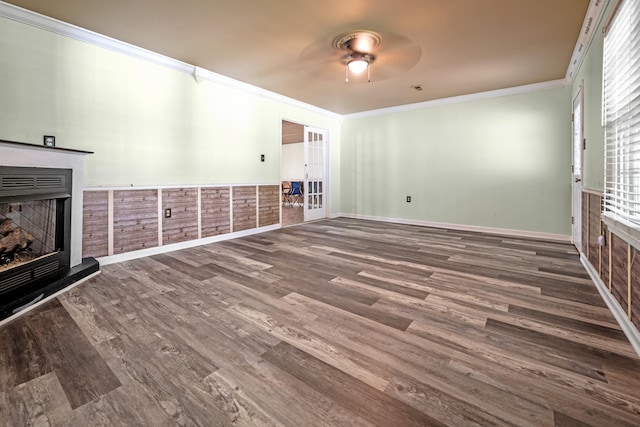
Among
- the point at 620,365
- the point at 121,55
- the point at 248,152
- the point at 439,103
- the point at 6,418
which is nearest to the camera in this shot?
the point at 6,418

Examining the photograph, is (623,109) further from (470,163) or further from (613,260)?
(470,163)

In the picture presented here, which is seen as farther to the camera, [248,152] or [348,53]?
[248,152]

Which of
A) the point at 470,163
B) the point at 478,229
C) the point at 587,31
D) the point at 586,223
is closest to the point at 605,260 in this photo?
the point at 586,223

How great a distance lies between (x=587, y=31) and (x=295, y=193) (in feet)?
25.8

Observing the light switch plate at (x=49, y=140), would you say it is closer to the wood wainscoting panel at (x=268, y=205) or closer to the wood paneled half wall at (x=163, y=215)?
the wood paneled half wall at (x=163, y=215)

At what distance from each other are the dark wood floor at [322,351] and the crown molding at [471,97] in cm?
309

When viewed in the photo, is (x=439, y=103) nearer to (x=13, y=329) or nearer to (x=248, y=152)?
(x=248, y=152)

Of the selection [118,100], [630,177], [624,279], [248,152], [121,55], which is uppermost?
[121,55]

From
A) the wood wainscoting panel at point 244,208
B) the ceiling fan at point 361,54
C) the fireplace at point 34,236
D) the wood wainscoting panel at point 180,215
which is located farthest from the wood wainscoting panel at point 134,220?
the ceiling fan at point 361,54

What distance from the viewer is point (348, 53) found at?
3.43m

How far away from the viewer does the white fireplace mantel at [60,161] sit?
6.58 ft

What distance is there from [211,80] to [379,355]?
421 centimetres

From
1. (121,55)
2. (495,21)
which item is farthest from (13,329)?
(495,21)

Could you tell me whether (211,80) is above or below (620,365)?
above
